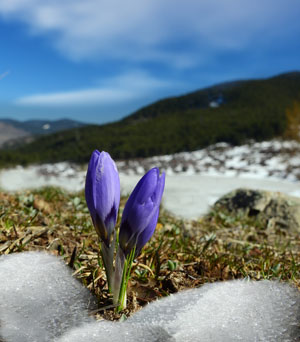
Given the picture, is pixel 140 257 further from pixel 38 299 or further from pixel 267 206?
pixel 267 206

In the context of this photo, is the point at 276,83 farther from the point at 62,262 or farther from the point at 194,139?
the point at 62,262

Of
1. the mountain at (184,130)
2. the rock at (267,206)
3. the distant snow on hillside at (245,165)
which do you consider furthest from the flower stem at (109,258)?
the distant snow on hillside at (245,165)

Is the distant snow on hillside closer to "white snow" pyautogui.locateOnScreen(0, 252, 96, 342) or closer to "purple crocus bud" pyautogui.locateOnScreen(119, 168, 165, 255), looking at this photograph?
"white snow" pyautogui.locateOnScreen(0, 252, 96, 342)

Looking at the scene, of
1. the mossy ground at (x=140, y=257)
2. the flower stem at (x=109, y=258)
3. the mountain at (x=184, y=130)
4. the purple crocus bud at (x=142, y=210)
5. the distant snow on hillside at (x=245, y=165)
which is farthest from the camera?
the mountain at (x=184, y=130)

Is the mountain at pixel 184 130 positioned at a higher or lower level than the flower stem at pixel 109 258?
higher

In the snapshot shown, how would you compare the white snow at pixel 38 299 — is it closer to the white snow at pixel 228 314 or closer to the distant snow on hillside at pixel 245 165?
the white snow at pixel 228 314

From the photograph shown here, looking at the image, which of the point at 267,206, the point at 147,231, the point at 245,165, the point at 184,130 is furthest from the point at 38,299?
the point at 184,130

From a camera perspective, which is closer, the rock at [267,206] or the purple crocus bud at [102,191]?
the purple crocus bud at [102,191]

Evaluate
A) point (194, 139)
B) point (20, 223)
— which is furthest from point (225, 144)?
point (20, 223)
